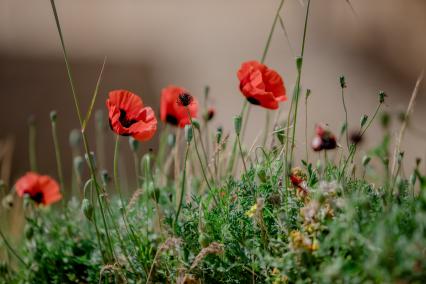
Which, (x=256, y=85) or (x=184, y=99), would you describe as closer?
(x=184, y=99)

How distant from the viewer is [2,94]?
205 inches

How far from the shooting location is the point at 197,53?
6.40 meters

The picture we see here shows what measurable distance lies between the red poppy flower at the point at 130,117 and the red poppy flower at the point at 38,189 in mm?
470

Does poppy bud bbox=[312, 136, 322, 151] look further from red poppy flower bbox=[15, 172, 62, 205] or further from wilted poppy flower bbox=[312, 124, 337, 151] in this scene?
red poppy flower bbox=[15, 172, 62, 205]

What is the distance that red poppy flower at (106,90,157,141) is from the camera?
4.50 feet

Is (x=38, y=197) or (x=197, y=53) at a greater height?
(x=197, y=53)

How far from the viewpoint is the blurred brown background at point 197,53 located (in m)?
5.34

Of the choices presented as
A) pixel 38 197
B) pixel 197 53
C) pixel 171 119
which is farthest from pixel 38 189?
pixel 197 53

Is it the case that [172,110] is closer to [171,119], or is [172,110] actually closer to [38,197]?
[171,119]

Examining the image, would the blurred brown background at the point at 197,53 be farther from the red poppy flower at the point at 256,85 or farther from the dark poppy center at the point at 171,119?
the red poppy flower at the point at 256,85

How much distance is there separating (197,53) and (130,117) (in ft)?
16.5

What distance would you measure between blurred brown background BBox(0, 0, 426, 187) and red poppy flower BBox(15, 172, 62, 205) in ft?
10.6

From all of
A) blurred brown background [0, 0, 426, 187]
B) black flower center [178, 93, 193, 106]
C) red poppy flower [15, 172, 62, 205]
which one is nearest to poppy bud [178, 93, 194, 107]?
black flower center [178, 93, 193, 106]

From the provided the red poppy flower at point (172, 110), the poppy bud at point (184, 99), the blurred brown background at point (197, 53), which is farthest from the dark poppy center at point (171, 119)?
the blurred brown background at point (197, 53)
